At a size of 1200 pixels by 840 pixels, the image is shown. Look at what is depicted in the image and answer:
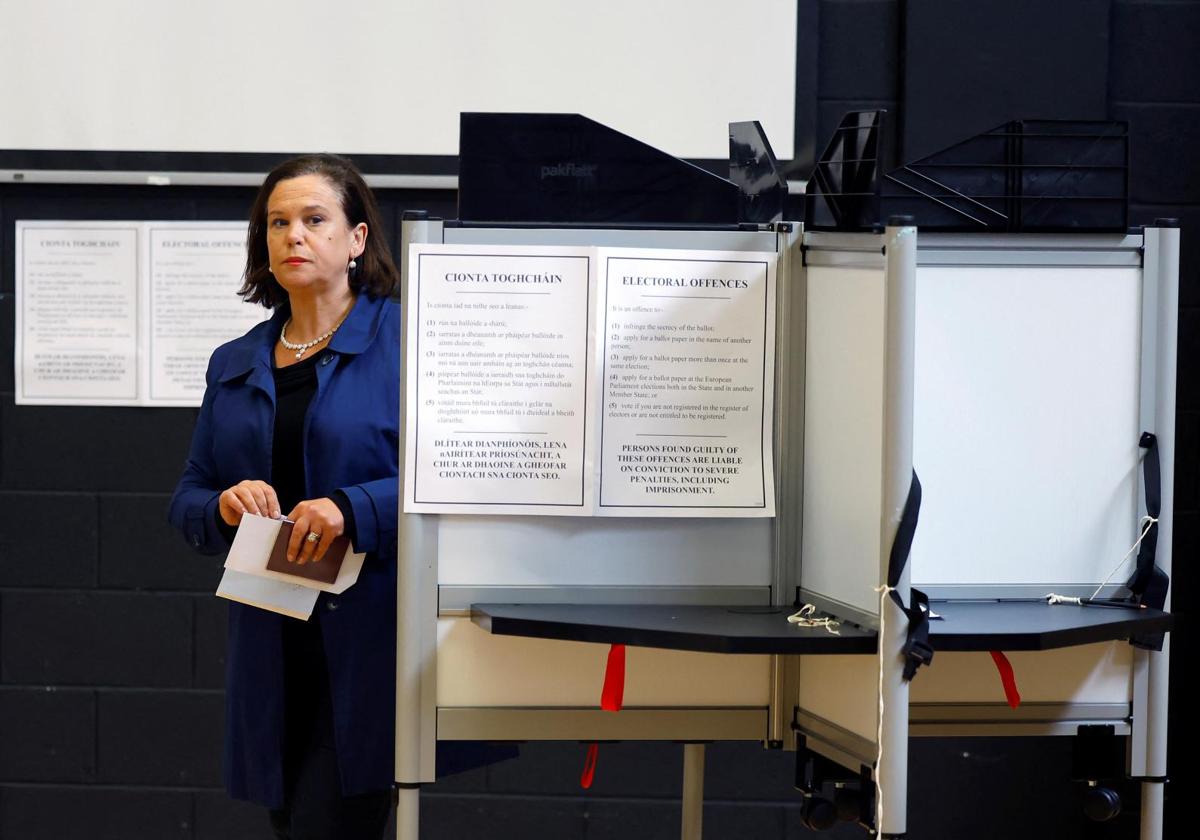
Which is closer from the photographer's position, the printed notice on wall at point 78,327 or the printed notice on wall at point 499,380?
the printed notice on wall at point 499,380

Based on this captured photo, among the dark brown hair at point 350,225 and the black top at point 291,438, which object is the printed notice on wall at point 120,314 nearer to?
the dark brown hair at point 350,225

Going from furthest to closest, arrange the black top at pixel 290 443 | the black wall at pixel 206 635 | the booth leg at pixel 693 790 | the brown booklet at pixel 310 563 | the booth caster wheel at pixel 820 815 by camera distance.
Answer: the black wall at pixel 206 635 < the booth leg at pixel 693 790 < the black top at pixel 290 443 < the brown booklet at pixel 310 563 < the booth caster wheel at pixel 820 815

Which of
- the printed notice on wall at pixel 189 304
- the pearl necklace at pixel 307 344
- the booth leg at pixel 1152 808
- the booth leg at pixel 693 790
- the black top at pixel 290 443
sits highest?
the printed notice on wall at pixel 189 304

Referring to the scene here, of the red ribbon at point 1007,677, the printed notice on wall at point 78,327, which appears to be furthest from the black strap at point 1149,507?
the printed notice on wall at point 78,327

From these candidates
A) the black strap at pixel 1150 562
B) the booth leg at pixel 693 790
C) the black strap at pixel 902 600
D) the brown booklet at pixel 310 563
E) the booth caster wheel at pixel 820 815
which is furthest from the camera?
the booth leg at pixel 693 790

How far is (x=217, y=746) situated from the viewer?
280 cm

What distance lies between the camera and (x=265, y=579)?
173 cm

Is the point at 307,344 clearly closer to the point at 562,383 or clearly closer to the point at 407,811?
the point at 562,383

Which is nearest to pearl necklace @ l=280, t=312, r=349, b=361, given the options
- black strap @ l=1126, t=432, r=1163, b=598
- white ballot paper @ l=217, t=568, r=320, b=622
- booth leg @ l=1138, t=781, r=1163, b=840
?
white ballot paper @ l=217, t=568, r=320, b=622

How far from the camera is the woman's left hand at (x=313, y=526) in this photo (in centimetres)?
166

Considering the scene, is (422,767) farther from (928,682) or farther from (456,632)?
(928,682)

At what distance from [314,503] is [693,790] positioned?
72cm

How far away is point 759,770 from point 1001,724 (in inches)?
48.9

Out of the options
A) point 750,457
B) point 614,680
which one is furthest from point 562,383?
point 614,680
